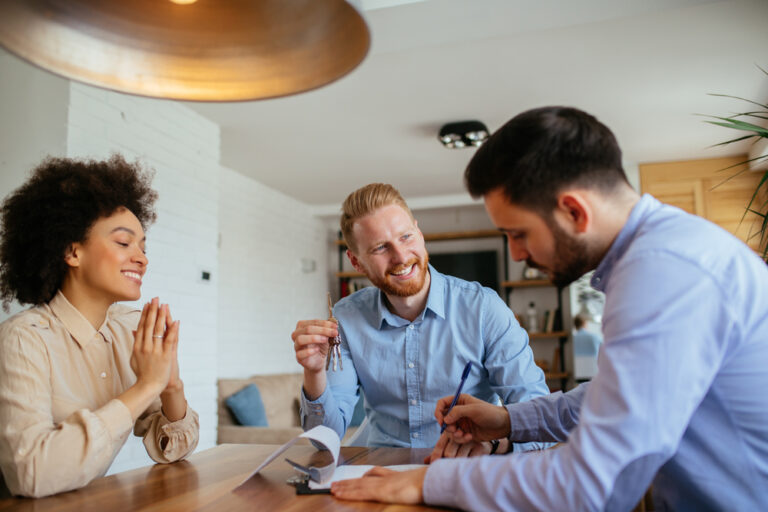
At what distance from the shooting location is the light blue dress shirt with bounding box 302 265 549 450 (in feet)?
5.97

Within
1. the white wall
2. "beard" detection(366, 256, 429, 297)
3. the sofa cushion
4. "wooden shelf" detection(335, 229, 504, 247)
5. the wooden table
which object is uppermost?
the white wall

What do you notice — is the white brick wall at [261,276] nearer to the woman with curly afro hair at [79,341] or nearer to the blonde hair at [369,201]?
the blonde hair at [369,201]

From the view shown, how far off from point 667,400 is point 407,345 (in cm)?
116

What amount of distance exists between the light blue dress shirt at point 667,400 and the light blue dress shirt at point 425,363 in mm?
845

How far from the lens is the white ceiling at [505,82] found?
8.69 ft

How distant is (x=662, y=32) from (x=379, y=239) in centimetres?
227

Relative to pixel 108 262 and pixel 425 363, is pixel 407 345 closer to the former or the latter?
pixel 425 363

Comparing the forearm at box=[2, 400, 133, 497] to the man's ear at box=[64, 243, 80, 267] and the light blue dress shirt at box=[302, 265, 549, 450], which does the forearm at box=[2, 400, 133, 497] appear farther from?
the light blue dress shirt at box=[302, 265, 549, 450]

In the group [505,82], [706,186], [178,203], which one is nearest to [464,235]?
[706,186]

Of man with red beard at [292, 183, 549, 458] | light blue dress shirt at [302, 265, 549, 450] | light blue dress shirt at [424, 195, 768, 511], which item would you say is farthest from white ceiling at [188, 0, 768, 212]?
light blue dress shirt at [424, 195, 768, 511]

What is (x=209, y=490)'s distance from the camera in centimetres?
114

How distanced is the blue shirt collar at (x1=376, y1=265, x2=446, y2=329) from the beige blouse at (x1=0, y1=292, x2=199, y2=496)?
0.68m

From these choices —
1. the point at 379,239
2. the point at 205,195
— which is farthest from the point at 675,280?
the point at 205,195

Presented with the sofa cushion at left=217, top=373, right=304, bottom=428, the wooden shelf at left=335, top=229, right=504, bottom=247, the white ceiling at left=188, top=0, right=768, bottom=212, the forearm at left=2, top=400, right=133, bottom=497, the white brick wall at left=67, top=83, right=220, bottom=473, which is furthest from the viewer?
the wooden shelf at left=335, top=229, right=504, bottom=247
